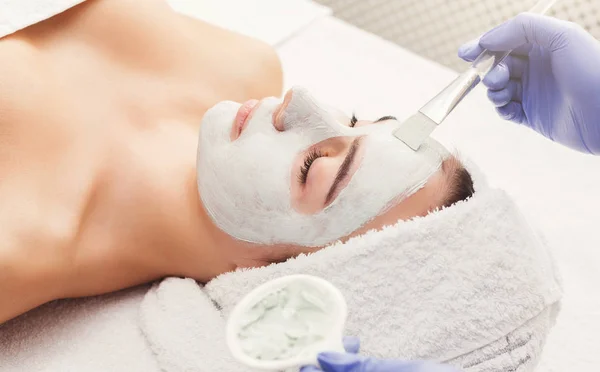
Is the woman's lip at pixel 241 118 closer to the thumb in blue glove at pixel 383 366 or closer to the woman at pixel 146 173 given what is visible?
the woman at pixel 146 173

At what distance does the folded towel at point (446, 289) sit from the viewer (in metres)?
0.87

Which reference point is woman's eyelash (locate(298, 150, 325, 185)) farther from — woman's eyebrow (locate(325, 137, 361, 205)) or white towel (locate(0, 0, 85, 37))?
Answer: white towel (locate(0, 0, 85, 37))

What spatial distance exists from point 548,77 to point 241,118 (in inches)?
25.2

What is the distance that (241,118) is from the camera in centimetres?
104

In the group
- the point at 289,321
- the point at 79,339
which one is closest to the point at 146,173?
the point at 79,339

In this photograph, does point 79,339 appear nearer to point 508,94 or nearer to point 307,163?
point 307,163

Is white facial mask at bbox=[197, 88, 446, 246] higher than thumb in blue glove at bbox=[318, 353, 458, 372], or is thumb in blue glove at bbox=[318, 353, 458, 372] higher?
white facial mask at bbox=[197, 88, 446, 246]

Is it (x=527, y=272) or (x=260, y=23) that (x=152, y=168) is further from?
(x=260, y=23)

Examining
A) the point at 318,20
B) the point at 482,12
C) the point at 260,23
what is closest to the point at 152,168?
the point at 260,23

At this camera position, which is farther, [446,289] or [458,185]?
[458,185]

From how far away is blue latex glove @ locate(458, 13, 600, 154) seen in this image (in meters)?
1.10

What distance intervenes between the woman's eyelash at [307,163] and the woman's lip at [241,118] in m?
0.13

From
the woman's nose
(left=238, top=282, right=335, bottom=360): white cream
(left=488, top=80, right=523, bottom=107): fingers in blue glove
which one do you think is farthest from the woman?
(left=488, top=80, right=523, bottom=107): fingers in blue glove

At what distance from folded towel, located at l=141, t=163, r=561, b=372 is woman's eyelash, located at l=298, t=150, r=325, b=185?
0.42ft
